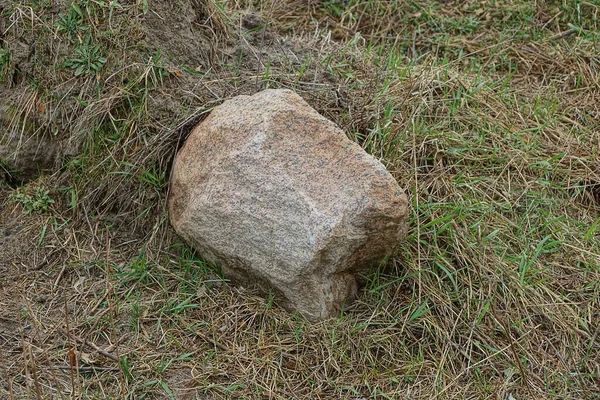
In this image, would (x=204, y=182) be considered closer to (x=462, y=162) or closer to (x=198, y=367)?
(x=198, y=367)

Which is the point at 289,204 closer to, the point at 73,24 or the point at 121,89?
the point at 121,89

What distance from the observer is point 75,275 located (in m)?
3.48

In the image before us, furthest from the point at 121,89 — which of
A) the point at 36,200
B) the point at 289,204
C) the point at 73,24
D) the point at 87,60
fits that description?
the point at 289,204

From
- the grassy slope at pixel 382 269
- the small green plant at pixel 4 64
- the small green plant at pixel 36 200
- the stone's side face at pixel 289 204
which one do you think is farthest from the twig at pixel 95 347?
the small green plant at pixel 4 64

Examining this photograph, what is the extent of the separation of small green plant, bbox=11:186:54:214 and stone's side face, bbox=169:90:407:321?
68cm

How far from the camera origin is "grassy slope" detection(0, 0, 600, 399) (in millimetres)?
3096

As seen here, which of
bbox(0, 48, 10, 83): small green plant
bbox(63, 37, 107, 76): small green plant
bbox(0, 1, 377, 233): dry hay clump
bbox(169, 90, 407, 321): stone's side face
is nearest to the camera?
bbox(169, 90, 407, 321): stone's side face

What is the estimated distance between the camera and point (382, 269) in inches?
131

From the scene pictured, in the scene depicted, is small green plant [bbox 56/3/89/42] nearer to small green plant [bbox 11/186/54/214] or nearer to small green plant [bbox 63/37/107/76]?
small green plant [bbox 63/37/107/76]

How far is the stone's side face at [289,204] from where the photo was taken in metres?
3.08

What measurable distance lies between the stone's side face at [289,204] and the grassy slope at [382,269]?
0.44 ft

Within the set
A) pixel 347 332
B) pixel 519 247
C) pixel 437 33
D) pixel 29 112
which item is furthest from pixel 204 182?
pixel 437 33

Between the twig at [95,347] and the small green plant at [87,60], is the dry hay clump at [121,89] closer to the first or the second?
the small green plant at [87,60]

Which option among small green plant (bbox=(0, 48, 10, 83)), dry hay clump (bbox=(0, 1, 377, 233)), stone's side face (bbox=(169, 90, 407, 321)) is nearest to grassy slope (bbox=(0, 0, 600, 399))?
dry hay clump (bbox=(0, 1, 377, 233))
